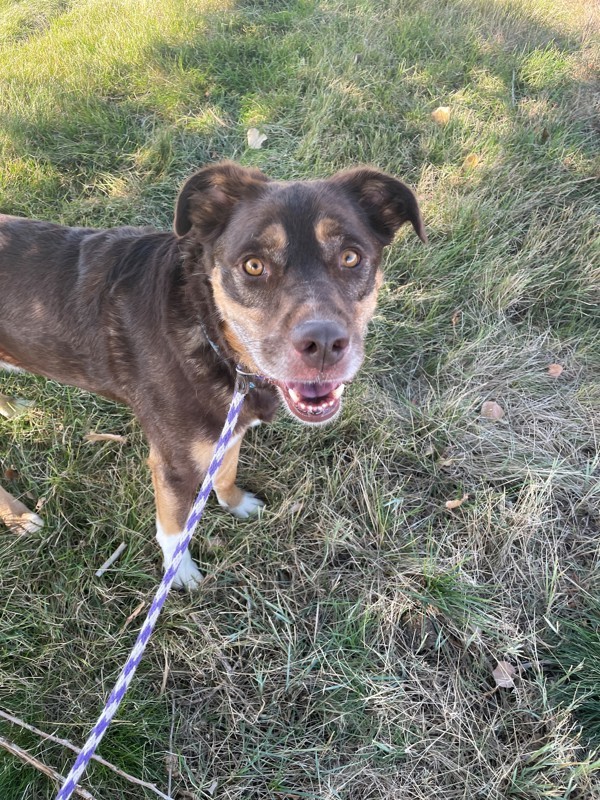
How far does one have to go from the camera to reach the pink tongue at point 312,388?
2094mm

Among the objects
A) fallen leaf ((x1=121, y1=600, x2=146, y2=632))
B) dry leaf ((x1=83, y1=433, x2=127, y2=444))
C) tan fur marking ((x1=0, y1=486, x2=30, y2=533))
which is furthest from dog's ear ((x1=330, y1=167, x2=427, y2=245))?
tan fur marking ((x1=0, y1=486, x2=30, y2=533))

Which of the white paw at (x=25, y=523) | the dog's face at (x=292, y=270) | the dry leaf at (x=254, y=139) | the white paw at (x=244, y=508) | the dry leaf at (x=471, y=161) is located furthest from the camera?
the dry leaf at (x=254, y=139)

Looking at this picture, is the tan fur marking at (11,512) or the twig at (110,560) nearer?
the twig at (110,560)

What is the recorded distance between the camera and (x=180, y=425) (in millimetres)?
2309

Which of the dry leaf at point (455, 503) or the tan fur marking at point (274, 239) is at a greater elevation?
the tan fur marking at point (274, 239)

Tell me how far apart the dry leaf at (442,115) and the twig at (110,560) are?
466cm

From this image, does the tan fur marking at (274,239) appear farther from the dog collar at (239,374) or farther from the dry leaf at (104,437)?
the dry leaf at (104,437)

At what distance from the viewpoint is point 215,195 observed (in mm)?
2252

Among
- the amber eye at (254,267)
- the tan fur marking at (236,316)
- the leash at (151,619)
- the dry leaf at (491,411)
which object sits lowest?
the dry leaf at (491,411)

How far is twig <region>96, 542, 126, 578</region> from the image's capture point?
2.67m

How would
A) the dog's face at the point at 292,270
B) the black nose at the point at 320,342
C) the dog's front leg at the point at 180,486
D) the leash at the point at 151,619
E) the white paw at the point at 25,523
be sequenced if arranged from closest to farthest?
the leash at the point at 151,619 < the black nose at the point at 320,342 < the dog's face at the point at 292,270 < the dog's front leg at the point at 180,486 < the white paw at the point at 25,523

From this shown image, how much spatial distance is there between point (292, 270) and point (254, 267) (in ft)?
0.55

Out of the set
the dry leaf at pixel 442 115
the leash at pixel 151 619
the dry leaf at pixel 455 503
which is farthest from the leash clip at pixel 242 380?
the dry leaf at pixel 442 115

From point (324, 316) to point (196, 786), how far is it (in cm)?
208
